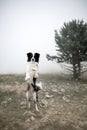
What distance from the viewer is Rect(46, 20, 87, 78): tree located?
725 inches

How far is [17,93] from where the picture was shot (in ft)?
43.5

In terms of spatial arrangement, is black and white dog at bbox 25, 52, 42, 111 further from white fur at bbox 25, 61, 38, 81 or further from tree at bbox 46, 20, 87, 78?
tree at bbox 46, 20, 87, 78

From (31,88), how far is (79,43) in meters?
9.94

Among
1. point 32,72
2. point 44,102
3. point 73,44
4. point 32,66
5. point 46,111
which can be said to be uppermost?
point 73,44

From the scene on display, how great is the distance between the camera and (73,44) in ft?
59.3

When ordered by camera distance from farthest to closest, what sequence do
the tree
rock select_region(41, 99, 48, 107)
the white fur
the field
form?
1. the tree
2. rock select_region(41, 99, 48, 107)
3. the white fur
4. the field

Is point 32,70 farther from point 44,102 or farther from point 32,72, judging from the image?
point 44,102

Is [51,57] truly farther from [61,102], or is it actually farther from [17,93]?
[61,102]

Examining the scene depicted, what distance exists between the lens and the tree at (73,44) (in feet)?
60.4

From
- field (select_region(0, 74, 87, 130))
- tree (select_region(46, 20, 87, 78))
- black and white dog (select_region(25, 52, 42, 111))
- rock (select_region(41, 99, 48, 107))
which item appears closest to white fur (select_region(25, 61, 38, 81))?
black and white dog (select_region(25, 52, 42, 111))

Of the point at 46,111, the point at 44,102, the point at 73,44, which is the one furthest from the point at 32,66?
the point at 73,44

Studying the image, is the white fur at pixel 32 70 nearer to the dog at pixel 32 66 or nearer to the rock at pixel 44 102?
the dog at pixel 32 66

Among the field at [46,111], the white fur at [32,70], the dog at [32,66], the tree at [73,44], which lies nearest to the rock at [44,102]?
the field at [46,111]

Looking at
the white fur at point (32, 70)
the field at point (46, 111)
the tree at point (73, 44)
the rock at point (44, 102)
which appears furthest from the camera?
the tree at point (73, 44)
